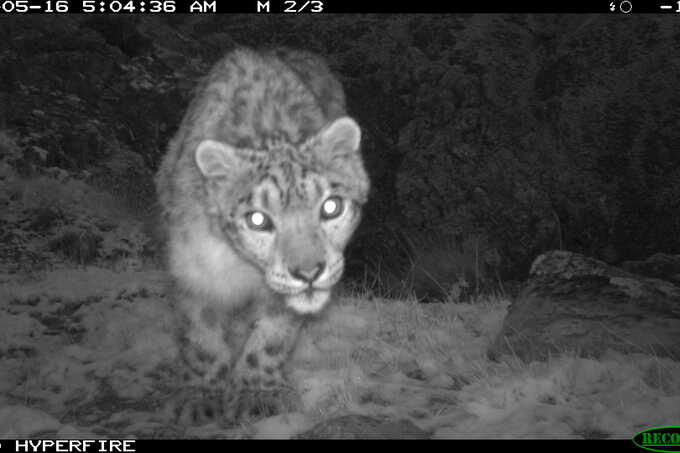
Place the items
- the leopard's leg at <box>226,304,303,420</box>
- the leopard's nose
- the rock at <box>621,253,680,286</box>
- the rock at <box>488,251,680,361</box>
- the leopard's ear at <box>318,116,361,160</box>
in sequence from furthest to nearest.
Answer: the rock at <box>621,253,680,286</box>
the rock at <box>488,251,680,361</box>
the leopard's leg at <box>226,304,303,420</box>
the leopard's ear at <box>318,116,361,160</box>
the leopard's nose

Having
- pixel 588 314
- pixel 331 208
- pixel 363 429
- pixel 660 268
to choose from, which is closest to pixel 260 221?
pixel 331 208

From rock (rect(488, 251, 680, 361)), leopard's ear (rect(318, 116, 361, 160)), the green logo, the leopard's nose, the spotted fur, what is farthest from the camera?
rock (rect(488, 251, 680, 361))

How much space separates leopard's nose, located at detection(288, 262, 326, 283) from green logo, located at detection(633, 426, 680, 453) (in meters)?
2.35

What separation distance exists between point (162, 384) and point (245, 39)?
14322mm

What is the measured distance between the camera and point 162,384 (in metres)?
5.87

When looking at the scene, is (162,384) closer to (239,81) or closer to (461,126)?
(239,81)

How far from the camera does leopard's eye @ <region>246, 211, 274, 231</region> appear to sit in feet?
15.4

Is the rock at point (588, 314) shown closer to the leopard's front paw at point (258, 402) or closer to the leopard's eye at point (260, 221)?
the leopard's front paw at point (258, 402)

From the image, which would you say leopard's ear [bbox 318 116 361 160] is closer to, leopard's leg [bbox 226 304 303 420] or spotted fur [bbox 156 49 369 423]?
spotted fur [bbox 156 49 369 423]

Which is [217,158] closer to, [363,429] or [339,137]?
[339,137]

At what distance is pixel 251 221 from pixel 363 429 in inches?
67.2

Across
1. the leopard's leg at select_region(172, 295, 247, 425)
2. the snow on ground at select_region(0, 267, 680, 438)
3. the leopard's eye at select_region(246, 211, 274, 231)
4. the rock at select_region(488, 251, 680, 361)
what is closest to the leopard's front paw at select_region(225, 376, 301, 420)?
the snow on ground at select_region(0, 267, 680, 438)

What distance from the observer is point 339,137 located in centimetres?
511

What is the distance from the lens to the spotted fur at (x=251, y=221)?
4617 mm
